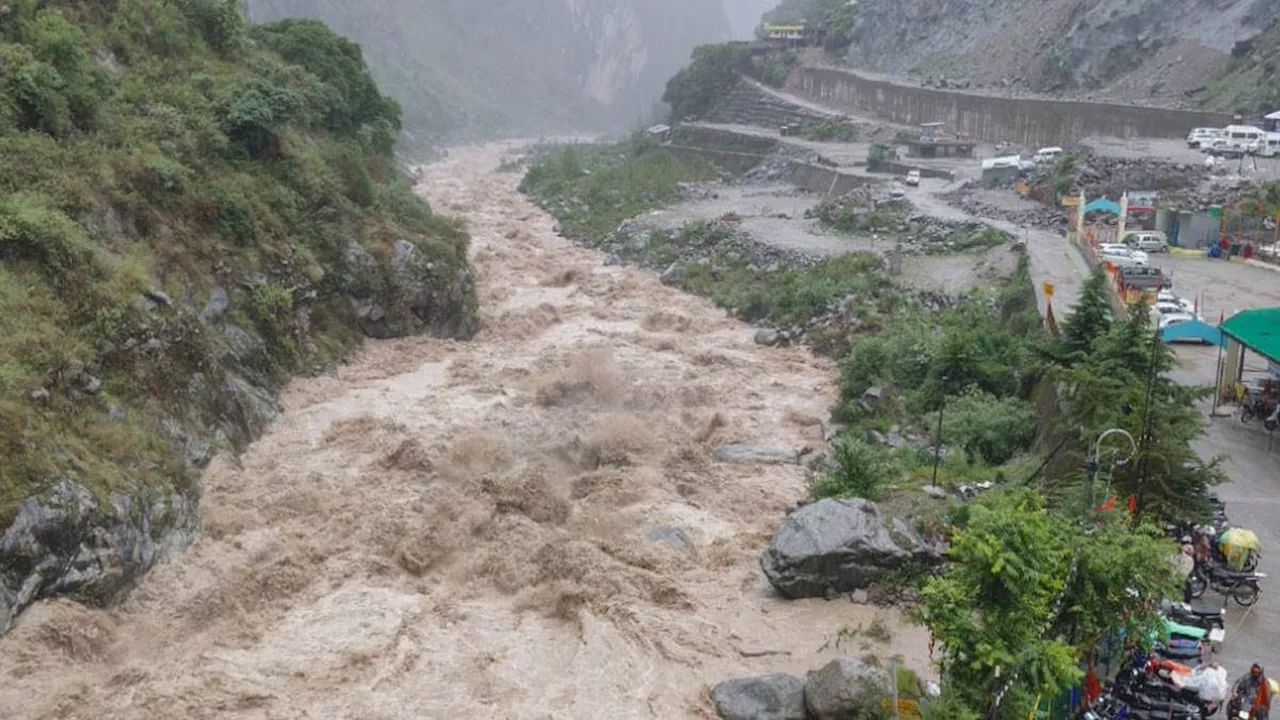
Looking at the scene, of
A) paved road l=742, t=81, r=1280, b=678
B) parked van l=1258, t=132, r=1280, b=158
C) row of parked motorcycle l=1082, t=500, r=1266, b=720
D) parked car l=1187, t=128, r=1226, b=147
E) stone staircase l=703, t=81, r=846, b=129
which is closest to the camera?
row of parked motorcycle l=1082, t=500, r=1266, b=720

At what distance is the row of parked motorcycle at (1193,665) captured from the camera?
10.2 metres

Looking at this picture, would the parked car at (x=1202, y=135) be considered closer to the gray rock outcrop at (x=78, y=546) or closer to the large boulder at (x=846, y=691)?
the large boulder at (x=846, y=691)

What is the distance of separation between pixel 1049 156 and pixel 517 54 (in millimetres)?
114193

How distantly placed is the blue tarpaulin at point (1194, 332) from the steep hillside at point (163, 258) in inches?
658

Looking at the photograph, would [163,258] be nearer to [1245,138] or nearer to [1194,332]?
[1194,332]

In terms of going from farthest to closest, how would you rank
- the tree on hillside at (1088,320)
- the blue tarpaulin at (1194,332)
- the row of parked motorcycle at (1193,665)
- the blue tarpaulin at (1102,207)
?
the blue tarpaulin at (1102,207)
the blue tarpaulin at (1194,332)
the tree on hillside at (1088,320)
the row of parked motorcycle at (1193,665)

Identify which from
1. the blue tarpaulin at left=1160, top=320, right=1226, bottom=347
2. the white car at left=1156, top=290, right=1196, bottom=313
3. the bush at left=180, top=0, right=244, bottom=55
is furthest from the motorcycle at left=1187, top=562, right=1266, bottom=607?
the bush at left=180, top=0, right=244, bottom=55

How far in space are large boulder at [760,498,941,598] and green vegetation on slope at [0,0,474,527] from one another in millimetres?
8977

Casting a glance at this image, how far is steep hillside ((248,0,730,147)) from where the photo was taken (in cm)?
11750

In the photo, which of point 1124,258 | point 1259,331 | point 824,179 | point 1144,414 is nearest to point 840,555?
point 1144,414

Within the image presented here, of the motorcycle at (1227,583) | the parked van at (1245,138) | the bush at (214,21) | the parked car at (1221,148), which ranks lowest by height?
the motorcycle at (1227,583)

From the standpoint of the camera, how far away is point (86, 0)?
25.8 meters

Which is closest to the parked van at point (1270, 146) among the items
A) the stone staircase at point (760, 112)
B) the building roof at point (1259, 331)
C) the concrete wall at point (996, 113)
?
the concrete wall at point (996, 113)

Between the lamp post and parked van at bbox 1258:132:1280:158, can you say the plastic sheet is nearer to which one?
the lamp post
